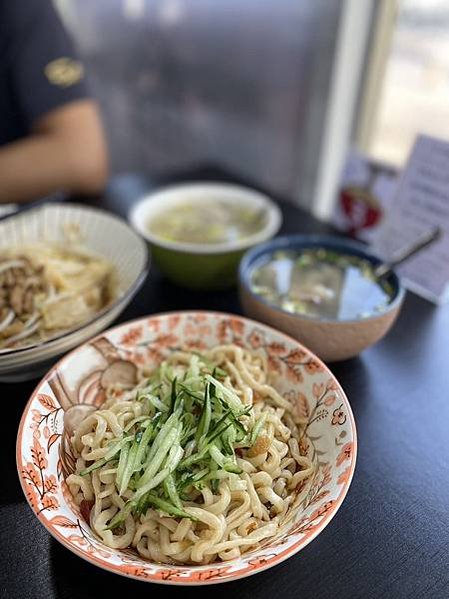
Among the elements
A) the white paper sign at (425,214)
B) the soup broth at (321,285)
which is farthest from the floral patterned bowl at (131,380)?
the white paper sign at (425,214)

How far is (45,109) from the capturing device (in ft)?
6.92

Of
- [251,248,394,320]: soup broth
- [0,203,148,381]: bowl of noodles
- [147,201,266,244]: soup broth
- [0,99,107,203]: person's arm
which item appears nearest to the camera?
[0,203,148,381]: bowl of noodles

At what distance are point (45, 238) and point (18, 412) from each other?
647 millimetres

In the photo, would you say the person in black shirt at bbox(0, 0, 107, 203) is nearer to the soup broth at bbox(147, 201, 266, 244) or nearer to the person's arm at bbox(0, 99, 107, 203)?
the person's arm at bbox(0, 99, 107, 203)

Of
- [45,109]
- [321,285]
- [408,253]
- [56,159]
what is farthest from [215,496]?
[45,109]

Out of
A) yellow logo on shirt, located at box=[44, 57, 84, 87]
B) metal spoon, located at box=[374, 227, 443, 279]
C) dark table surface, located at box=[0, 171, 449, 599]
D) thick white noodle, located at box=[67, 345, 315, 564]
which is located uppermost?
yellow logo on shirt, located at box=[44, 57, 84, 87]

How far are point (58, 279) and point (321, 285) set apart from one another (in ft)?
2.30

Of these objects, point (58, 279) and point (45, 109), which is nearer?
point (58, 279)

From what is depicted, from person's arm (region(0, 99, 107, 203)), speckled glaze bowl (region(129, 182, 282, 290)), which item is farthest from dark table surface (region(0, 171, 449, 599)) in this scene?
person's arm (region(0, 99, 107, 203))

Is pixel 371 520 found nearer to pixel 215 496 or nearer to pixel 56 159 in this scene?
pixel 215 496

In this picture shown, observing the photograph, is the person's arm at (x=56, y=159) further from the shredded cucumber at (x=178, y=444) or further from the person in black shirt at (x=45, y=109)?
the shredded cucumber at (x=178, y=444)

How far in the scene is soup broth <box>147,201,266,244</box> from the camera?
1.57 meters

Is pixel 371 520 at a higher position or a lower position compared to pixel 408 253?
lower

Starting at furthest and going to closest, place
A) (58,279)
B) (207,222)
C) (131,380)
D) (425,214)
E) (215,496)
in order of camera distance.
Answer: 1. (207,222)
2. (425,214)
3. (58,279)
4. (131,380)
5. (215,496)
